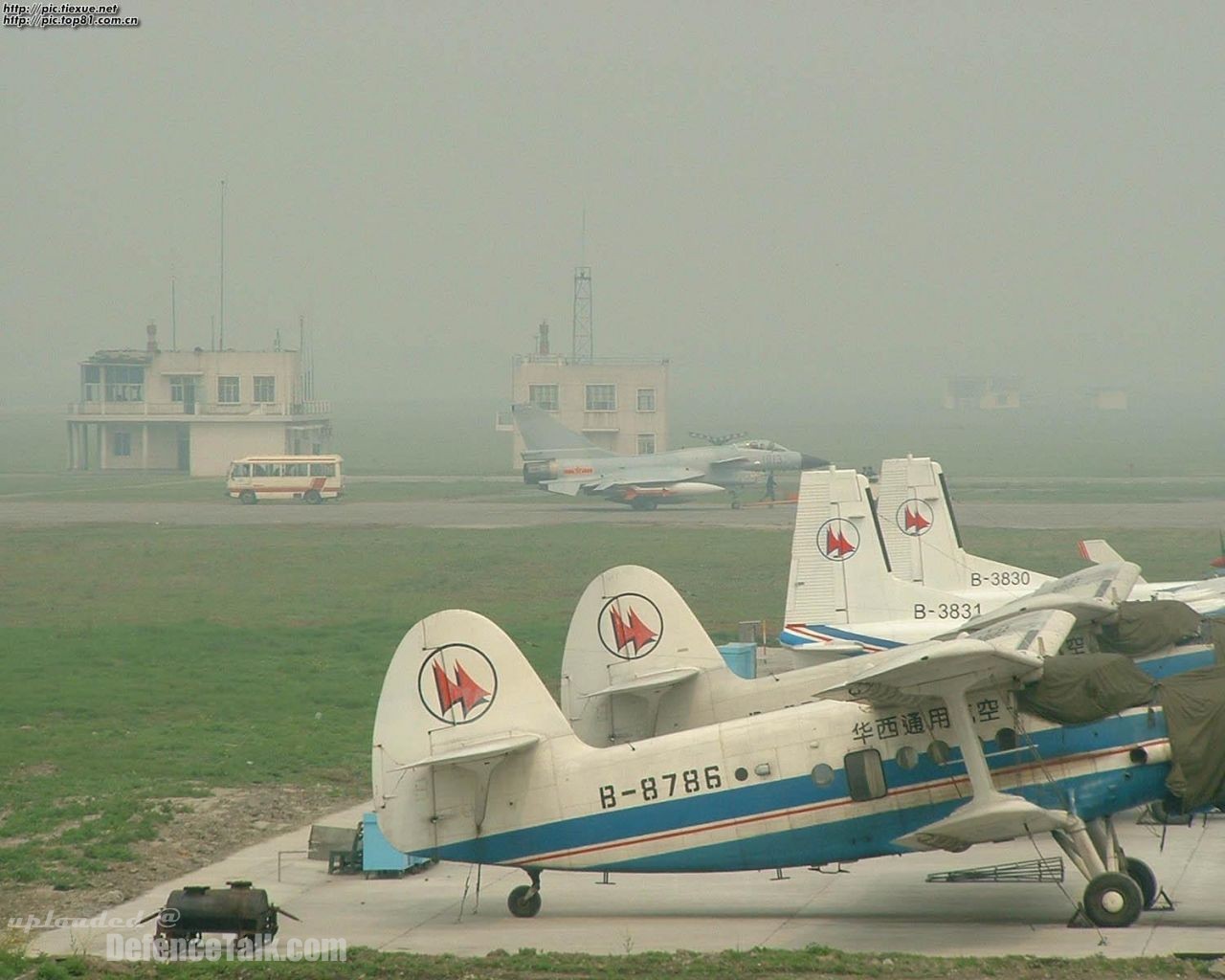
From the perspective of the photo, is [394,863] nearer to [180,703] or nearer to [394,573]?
[180,703]

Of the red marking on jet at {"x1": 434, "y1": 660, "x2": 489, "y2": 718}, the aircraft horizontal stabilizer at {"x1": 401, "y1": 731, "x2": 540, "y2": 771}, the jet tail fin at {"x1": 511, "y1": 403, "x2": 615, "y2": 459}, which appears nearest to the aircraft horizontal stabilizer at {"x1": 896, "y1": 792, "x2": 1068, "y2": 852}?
Answer: the aircraft horizontal stabilizer at {"x1": 401, "y1": 731, "x2": 540, "y2": 771}

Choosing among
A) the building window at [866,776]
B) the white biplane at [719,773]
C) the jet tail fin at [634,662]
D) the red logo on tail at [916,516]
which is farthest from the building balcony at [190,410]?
the building window at [866,776]

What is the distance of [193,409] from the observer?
125375 millimetres

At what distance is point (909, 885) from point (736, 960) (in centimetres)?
486

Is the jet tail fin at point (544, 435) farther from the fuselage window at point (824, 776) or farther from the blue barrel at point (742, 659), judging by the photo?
the fuselage window at point (824, 776)

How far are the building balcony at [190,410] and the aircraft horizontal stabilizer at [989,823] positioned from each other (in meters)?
109

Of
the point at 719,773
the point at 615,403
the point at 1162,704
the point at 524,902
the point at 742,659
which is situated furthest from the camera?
the point at 615,403

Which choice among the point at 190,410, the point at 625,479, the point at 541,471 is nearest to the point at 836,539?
the point at 625,479

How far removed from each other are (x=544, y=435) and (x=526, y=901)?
258ft

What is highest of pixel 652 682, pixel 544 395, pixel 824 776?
pixel 544 395

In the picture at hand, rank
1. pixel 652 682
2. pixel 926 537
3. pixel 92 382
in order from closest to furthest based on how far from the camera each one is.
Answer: pixel 652 682
pixel 926 537
pixel 92 382

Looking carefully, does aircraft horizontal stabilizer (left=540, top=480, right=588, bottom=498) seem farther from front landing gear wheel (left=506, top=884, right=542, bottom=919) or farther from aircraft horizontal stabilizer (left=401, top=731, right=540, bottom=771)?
aircraft horizontal stabilizer (left=401, top=731, right=540, bottom=771)

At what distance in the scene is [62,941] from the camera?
1750 centimetres

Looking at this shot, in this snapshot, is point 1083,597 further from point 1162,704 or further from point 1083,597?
point 1162,704
